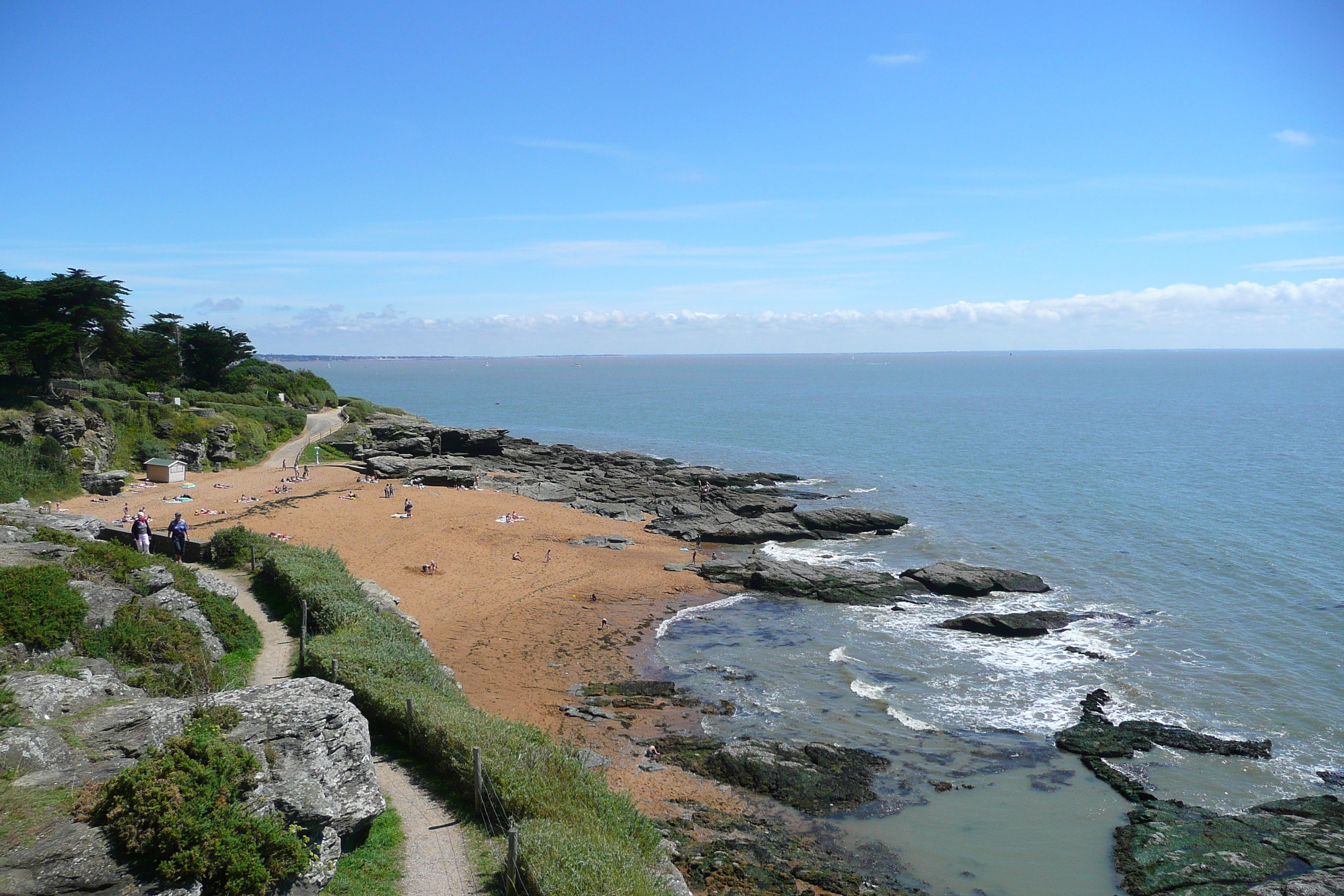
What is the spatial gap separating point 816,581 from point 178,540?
78.1 feet

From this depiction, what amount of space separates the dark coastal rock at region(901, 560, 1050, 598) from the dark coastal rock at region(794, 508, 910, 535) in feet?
28.0

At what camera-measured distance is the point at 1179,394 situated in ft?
454

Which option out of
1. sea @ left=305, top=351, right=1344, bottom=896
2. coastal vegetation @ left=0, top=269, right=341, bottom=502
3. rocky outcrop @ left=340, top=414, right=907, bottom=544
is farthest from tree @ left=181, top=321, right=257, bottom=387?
sea @ left=305, top=351, right=1344, bottom=896

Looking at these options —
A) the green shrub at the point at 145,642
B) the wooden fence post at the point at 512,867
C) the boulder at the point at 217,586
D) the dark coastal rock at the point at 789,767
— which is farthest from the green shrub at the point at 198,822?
the boulder at the point at 217,586

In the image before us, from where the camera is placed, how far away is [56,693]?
9.84 m

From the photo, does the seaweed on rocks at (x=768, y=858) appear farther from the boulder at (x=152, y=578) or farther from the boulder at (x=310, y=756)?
the boulder at (x=152, y=578)

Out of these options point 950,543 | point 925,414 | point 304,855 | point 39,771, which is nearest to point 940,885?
point 304,855

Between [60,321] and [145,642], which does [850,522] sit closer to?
[145,642]

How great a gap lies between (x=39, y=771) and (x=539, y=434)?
82051 mm

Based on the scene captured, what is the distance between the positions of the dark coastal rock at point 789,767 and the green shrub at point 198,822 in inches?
429

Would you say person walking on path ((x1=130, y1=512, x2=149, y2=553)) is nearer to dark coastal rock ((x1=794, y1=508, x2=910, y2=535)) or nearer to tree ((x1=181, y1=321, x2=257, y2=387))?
dark coastal rock ((x1=794, y1=508, x2=910, y2=535))

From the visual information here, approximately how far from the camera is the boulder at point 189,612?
51.3 ft

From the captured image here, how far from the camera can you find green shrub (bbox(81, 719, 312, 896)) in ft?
24.4

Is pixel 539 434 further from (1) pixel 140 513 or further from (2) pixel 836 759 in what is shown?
(2) pixel 836 759
